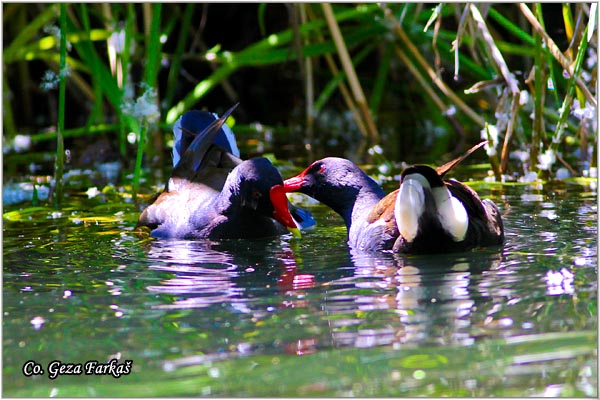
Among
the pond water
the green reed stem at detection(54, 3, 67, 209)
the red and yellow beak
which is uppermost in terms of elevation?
the green reed stem at detection(54, 3, 67, 209)

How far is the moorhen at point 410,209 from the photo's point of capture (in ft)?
12.9

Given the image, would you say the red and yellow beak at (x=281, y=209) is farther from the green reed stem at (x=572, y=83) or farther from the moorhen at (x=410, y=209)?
the green reed stem at (x=572, y=83)

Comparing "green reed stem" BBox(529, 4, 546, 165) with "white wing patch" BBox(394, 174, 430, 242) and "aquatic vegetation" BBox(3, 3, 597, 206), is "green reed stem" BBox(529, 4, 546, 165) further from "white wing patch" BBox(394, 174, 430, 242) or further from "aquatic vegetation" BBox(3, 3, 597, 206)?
"white wing patch" BBox(394, 174, 430, 242)

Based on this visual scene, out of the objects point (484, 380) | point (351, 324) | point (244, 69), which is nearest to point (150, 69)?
point (351, 324)

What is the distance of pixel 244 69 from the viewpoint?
10242mm

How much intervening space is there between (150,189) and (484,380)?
391cm

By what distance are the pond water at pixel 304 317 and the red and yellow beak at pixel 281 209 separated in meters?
0.09

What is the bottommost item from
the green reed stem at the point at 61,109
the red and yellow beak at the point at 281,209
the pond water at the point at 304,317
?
the pond water at the point at 304,317

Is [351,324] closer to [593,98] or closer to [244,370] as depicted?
[244,370]

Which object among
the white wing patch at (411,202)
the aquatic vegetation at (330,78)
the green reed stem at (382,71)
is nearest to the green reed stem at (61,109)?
the aquatic vegetation at (330,78)

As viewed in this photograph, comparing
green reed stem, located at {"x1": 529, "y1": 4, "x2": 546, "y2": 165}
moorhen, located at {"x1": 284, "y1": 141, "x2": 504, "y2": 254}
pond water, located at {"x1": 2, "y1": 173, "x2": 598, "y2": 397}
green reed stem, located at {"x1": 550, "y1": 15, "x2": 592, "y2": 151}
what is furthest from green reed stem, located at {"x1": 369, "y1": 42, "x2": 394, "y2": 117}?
pond water, located at {"x1": 2, "y1": 173, "x2": 598, "y2": 397}

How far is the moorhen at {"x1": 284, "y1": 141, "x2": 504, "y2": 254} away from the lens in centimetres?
393

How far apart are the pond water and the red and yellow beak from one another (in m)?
0.09

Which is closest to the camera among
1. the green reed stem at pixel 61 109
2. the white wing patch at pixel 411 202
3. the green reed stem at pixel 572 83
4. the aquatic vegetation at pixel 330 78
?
the white wing patch at pixel 411 202
